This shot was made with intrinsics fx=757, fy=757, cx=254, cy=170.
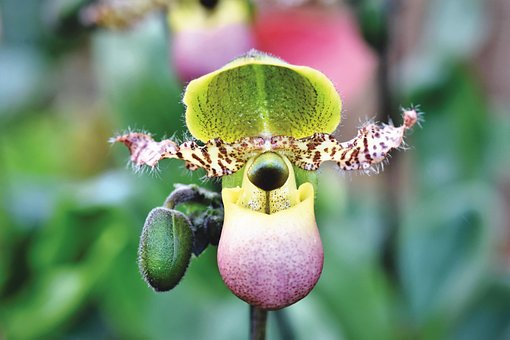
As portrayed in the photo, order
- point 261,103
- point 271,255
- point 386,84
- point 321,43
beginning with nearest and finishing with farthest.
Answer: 1. point 271,255
2. point 261,103
3. point 386,84
4. point 321,43

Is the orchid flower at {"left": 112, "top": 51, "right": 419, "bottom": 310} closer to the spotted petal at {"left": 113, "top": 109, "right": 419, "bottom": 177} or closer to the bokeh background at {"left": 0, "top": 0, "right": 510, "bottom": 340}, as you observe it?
the spotted petal at {"left": 113, "top": 109, "right": 419, "bottom": 177}

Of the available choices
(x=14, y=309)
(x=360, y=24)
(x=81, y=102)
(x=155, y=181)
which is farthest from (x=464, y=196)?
(x=81, y=102)

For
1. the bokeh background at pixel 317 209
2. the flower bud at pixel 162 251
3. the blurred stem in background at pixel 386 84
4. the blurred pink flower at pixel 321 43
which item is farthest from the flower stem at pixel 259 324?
the blurred pink flower at pixel 321 43

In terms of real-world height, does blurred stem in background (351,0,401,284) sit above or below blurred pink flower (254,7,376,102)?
below

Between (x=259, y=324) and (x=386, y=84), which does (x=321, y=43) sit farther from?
(x=259, y=324)

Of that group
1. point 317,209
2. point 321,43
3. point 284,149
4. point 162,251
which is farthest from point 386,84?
point 321,43

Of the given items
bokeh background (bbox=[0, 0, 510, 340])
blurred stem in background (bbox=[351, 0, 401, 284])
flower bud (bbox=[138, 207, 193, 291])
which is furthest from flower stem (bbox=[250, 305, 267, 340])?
blurred stem in background (bbox=[351, 0, 401, 284])

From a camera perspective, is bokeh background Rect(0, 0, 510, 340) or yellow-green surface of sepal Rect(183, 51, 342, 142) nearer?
yellow-green surface of sepal Rect(183, 51, 342, 142)

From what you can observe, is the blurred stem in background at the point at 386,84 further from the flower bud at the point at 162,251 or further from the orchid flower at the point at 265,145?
the flower bud at the point at 162,251

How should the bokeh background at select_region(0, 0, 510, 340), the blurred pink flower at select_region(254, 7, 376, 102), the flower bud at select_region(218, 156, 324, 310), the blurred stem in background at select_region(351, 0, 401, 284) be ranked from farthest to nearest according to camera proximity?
the blurred pink flower at select_region(254, 7, 376, 102), the bokeh background at select_region(0, 0, 510, 340), the blurred stem in background at select_region(351, 0, 401, 284), the flower bud at select_region(218, 156, 324, 310)
